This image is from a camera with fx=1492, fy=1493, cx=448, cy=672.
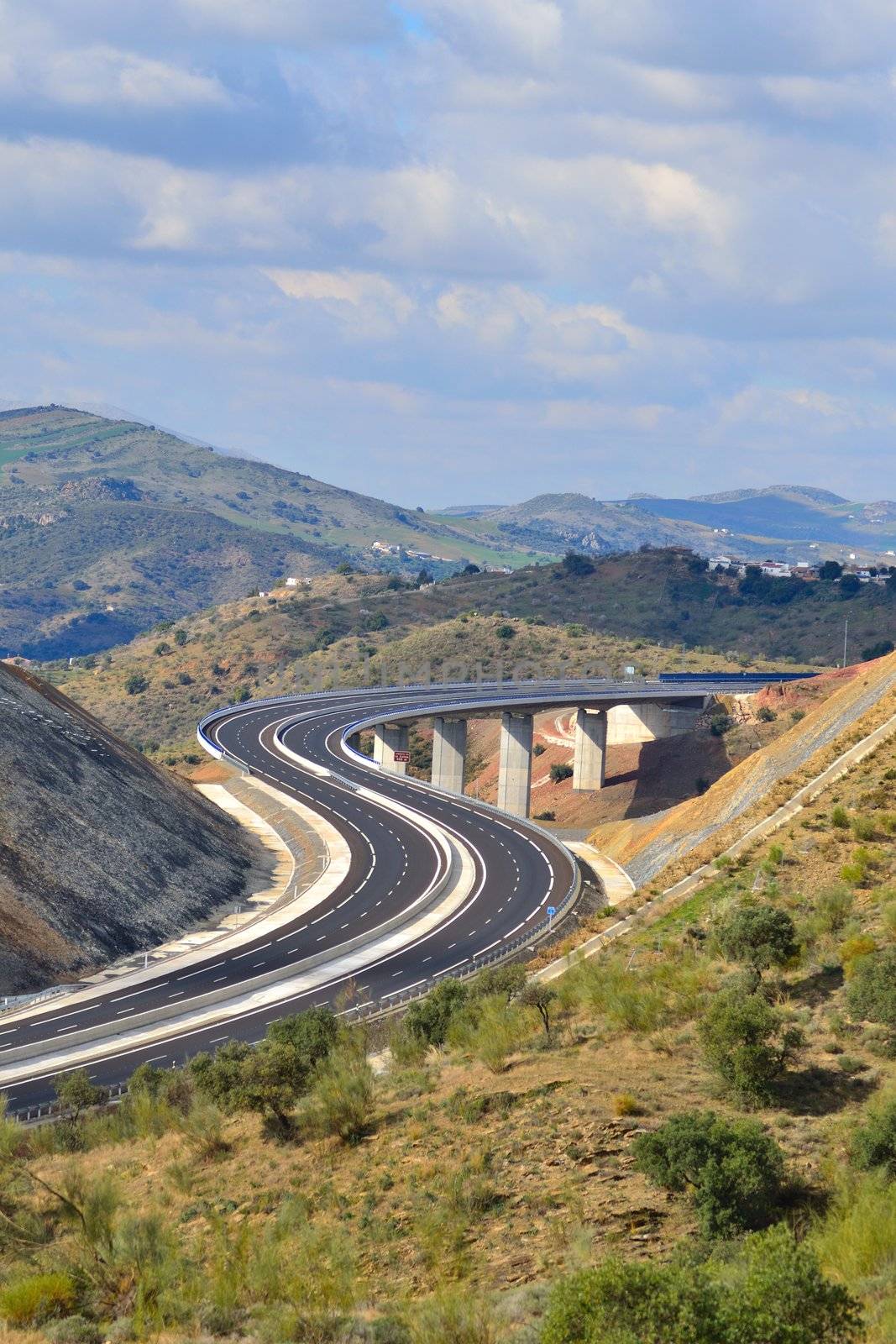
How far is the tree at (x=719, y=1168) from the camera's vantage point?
24.5m

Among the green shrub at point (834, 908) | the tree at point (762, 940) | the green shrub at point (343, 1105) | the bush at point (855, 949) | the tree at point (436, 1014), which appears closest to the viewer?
the green shrub at point (343, 1105)

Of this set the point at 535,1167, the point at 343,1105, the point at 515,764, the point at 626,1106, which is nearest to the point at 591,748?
the point at 515,764

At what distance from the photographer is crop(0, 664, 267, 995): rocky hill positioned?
214 ft

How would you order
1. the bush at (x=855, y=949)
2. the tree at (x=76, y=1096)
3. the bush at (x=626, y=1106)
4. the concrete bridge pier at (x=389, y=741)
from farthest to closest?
the concrete bridge pier at (x=389, y=741) < the tree at (x=76, y=1096) < the bush at (x=855, y=949) < the bush at (x=626, y=1106)

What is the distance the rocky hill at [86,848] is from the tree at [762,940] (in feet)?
112

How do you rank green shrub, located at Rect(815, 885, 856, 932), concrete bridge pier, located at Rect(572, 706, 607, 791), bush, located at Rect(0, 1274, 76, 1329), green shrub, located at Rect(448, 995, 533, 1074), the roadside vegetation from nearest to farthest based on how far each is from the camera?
the roadside vegetation < bush, located at Rect(0, 1274, 76, 1329) < green shrub, located at Rect(448, 995, 533, 1074) < green shrub, located at Rect(815, 885, 856, 932) < concrete bridge pier, located at Rect(572, 706, 607, 791)

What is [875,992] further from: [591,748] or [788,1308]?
Result: [591,748]

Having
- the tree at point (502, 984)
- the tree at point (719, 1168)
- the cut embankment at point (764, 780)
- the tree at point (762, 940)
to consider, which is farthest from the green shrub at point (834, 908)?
the cut embankment at point (764, 780)

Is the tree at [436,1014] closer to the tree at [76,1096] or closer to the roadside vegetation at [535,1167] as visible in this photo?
the roadside vegetation at [535,1167]

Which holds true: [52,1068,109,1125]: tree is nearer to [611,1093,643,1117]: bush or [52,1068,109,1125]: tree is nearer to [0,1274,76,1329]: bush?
[0,1274,76,1329]: bush

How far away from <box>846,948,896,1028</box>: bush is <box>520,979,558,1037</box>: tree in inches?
286

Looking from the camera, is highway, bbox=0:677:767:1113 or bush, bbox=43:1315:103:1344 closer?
bush, bbox=43:1315:103:1344

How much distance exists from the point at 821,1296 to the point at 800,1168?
8354mm

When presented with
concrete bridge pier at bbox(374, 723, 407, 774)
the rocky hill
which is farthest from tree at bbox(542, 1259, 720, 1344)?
concrete bridge pier at bbox(374, 723, 407, 774)
